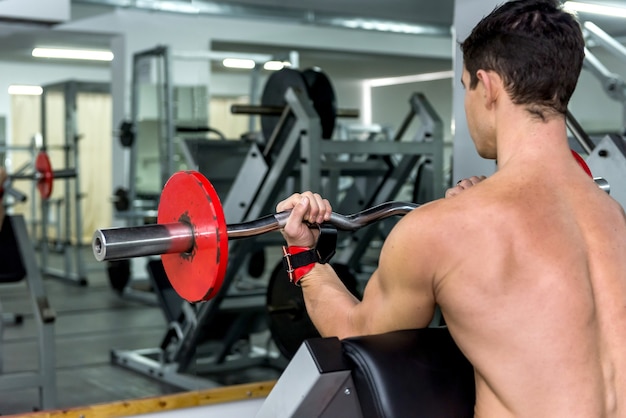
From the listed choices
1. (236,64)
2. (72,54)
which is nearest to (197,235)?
(236,64)

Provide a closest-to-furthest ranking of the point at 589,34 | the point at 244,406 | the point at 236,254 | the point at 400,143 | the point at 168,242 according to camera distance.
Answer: the point at 168,242 < the point at 244,406 < the point at 236,254 < the point at 400,143 < the point at 589,34

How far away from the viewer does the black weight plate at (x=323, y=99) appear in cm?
367

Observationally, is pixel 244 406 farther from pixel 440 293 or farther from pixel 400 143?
pixel 400 143

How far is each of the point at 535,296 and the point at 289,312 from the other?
1428 millimetres

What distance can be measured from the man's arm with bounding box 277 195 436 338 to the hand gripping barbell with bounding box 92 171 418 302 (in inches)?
6.2

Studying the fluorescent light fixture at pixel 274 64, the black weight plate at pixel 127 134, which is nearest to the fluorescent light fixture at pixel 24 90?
the black weight plate at pixel 127 134

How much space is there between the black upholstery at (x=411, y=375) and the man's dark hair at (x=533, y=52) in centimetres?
37

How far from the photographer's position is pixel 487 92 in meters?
1.18

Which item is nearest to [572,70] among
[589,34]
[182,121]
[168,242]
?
[168,242]

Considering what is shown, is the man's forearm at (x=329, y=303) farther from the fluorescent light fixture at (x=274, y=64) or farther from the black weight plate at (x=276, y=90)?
the fluorescent light fixture at (x=274, y=64)

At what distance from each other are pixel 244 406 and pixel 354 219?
47.7 inches

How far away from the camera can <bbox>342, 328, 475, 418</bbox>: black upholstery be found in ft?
3.86

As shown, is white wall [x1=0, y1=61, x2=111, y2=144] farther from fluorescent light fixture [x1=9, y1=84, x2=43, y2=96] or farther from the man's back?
the man's back

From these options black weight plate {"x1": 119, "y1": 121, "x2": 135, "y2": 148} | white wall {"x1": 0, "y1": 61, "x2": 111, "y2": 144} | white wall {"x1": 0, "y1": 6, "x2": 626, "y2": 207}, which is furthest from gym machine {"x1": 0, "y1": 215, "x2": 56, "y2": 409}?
white wall {"x1": 0, "y1": 61, "x2": 111, "y2": 144}
